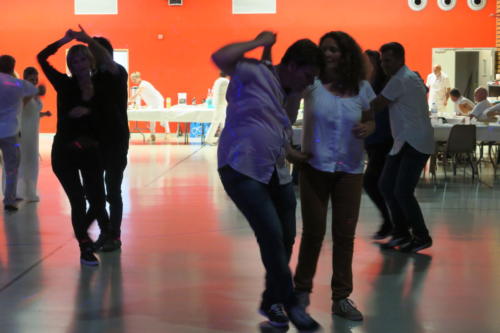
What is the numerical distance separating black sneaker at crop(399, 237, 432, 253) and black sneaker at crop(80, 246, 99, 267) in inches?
77.3

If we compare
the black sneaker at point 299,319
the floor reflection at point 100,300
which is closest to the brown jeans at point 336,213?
the black sneaker at point 299,319

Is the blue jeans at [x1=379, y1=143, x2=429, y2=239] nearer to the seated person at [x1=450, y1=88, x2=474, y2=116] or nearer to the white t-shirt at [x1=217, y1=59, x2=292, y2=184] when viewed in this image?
the white t-shirt at [x1=217, y1=59, x2=292, y2=184]

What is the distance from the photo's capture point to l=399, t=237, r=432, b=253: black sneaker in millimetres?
5039

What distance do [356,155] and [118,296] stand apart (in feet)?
4.67

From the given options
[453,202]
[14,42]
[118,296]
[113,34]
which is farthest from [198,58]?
[118,296]

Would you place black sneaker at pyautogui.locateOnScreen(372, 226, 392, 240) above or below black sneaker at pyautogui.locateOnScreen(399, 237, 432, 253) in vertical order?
below

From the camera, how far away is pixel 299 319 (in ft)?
10.8

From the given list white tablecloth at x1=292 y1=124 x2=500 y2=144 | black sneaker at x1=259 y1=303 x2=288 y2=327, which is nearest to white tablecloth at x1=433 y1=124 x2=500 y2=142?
white tablecloth at x1=292 y1=124 x2=500 y2=144

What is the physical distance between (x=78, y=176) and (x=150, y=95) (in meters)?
11.7

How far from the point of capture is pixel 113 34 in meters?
19.6

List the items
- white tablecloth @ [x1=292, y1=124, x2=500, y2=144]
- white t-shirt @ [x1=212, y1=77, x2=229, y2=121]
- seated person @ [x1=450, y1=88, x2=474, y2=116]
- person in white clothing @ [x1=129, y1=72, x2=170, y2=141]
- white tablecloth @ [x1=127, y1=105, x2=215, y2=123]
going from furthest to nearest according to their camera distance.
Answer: person in white clothing @ [x1=129, y1=72, x2=170, y2=141] < white tablecloth @ [x1=127, y1=105, x2=215, y2=123] < white t-shirt @ [x1=212, y1=77, x2=229, y2=121] < seated person @ [x1=450, y1=88, x2=474, y2=116] < white tablecloth @ [x1=292, y1=124, x2=500, y2=144]

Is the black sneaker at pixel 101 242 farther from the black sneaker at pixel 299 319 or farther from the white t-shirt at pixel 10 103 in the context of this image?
the black sneaker at pixel 299 319

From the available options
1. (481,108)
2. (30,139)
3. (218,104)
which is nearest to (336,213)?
(30,139)

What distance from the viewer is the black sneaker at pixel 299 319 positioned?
10.8 feet
